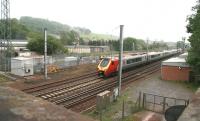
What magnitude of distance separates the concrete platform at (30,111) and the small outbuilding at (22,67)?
2357 cm

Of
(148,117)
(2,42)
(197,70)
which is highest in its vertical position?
(2,42)

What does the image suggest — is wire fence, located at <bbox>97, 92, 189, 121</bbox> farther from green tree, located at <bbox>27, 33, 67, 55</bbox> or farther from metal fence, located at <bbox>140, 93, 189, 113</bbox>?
green tree, located at <bbox>27, 33, 67, 55</bbox>

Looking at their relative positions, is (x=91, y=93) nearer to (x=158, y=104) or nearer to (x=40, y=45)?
(x=158, y=104)

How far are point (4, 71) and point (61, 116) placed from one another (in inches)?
1156

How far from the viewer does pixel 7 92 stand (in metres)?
7.97

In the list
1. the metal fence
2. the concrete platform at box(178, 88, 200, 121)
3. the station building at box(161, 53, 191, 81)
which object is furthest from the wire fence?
the station building at box(161, 53, 191, 81)

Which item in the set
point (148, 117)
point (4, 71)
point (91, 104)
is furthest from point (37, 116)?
point (4, 71)

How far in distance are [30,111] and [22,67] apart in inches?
995

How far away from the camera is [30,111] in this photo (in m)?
6.06

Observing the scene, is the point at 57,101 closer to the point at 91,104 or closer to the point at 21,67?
the point at 91,104

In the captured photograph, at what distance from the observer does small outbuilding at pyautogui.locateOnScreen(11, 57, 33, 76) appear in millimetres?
30141

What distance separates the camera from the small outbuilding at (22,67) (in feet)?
98.9

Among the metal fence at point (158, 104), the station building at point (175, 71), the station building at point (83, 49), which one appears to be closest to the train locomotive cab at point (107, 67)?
the station building at point (175, 71)

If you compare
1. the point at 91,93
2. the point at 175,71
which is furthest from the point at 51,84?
the point at 175,71
